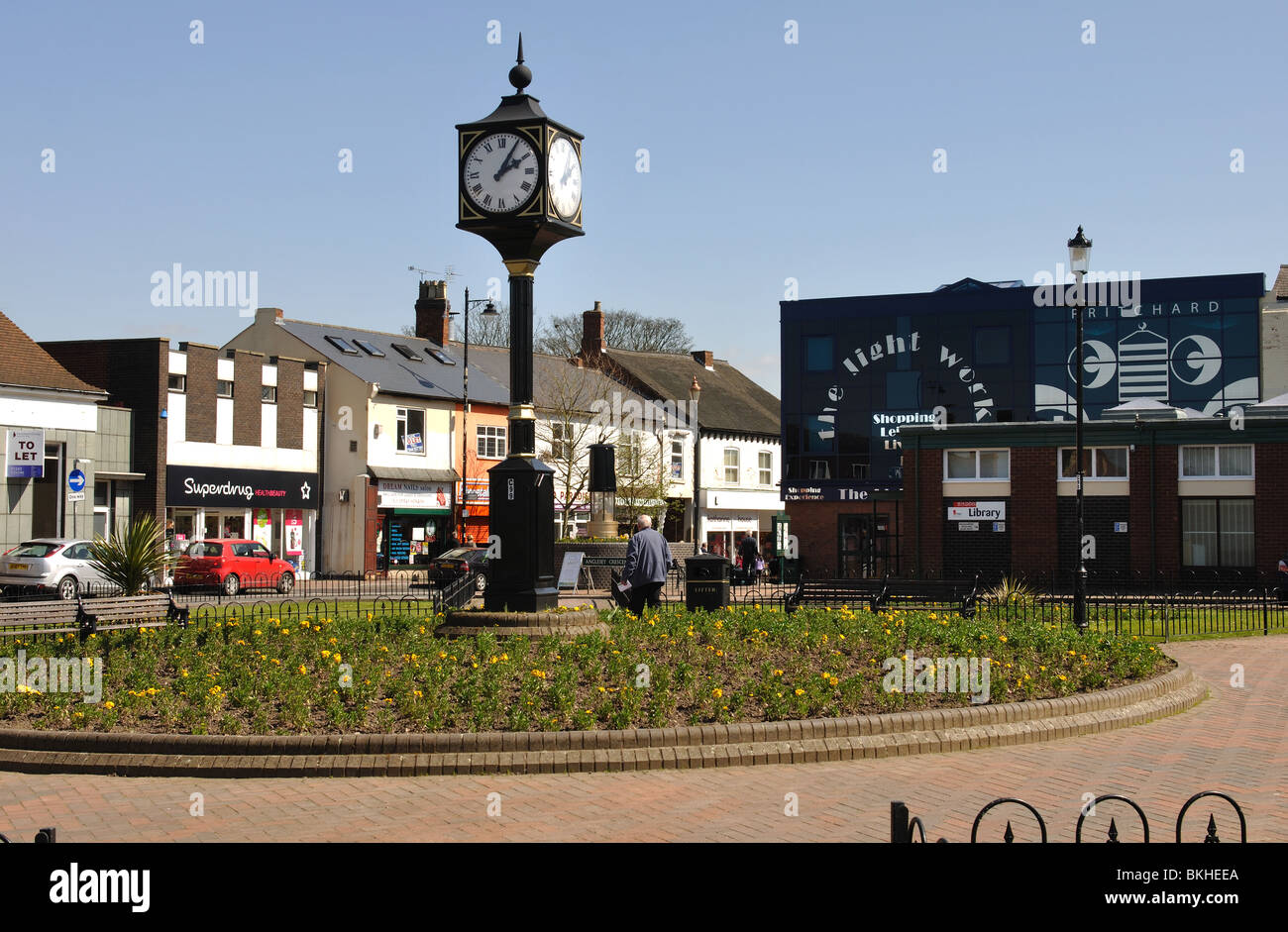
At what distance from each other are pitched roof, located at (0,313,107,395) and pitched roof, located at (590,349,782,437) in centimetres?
3072

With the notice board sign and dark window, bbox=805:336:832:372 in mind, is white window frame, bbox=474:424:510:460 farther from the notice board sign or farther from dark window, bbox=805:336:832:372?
the notice board sign

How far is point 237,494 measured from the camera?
44.0 m

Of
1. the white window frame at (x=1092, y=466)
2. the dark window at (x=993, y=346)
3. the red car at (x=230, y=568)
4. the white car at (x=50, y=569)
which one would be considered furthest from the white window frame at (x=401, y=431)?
the white window frame at (x=1092, y=466)

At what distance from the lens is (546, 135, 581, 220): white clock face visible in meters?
14.2

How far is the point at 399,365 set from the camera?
171ft

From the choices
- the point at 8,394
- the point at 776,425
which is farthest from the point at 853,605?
the point at 776,425

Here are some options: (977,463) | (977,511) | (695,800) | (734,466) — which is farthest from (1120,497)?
(734,466)

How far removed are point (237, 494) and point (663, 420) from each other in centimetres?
2502

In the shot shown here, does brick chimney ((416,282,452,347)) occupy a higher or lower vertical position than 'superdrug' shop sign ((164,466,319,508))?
higher

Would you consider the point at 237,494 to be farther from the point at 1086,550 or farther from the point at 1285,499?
the point at 1285,499

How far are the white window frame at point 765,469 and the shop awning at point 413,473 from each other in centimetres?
2245

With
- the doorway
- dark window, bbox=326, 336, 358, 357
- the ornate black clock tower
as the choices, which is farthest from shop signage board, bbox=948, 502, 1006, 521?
the ornate black clock tower

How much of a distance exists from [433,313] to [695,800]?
51418 mm

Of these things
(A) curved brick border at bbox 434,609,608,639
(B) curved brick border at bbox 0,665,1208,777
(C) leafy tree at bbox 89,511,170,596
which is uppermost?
(C) leafy tree at bbox 89,511,170,596
